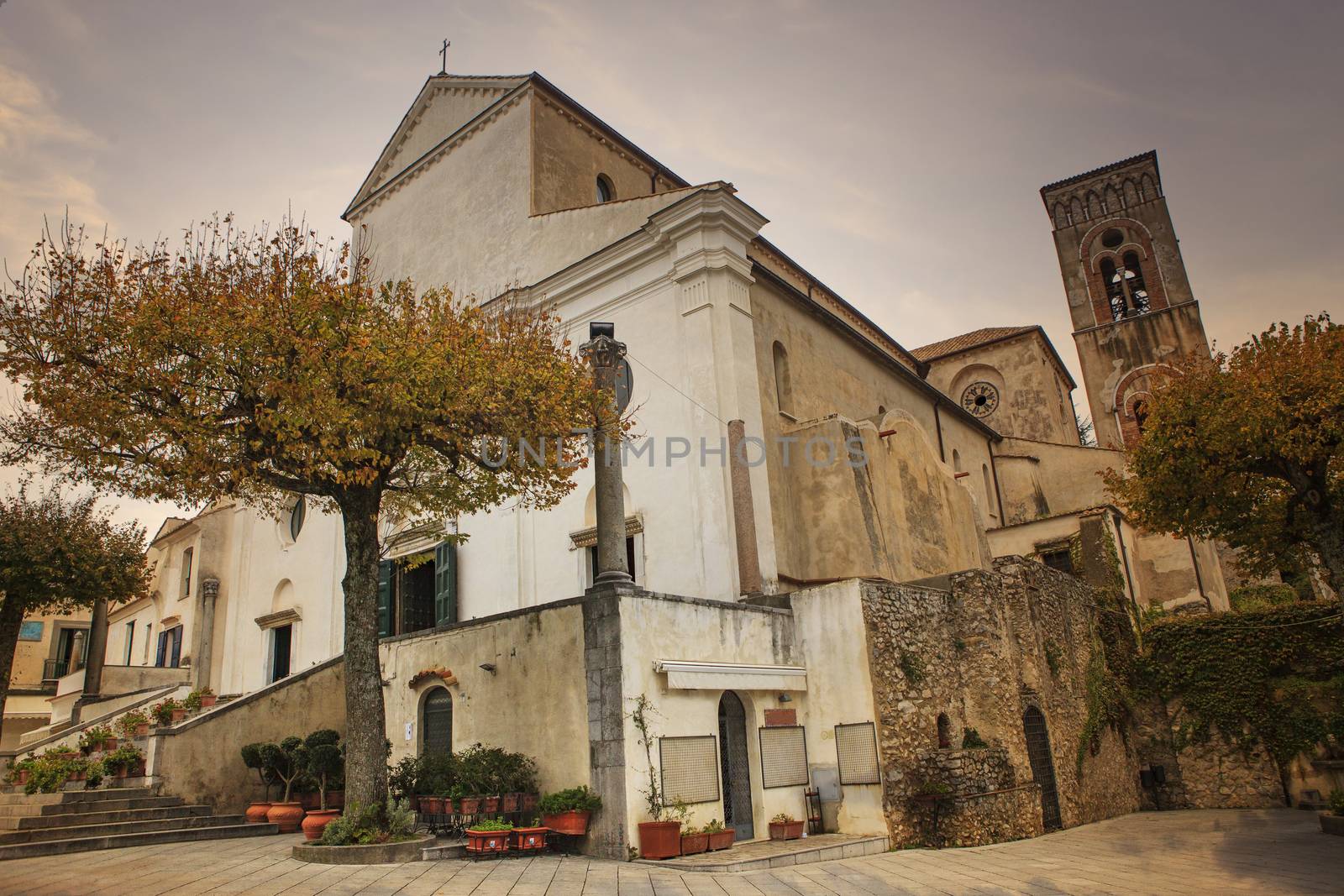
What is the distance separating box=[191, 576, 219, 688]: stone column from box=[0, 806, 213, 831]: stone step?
42.2 ft

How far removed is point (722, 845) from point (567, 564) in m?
7.91

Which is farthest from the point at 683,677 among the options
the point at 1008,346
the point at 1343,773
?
the point at 1008,346

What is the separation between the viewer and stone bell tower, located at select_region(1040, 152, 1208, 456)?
37312 millimetres

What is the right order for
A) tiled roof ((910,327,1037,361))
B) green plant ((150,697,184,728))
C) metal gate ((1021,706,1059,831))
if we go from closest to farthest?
metal gate ((1021,706,1059,831)) → green plant ((150,697,184,728)) → tiled roof ((910,327,1037,361))

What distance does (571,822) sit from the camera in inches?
471

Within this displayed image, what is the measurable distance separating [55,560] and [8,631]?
1.89 m

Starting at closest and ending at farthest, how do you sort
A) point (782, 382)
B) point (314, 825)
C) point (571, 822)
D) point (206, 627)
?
point (571, 822) → point (314, 825) → point (782, 382) → point (206, 627)

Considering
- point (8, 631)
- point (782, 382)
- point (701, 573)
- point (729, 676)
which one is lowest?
point (729, 676)

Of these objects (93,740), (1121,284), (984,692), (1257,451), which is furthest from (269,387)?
(1121,284)

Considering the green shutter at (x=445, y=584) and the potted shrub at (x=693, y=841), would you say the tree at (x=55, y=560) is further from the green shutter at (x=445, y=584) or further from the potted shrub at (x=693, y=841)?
the potted shrub at (x=693, y=841)

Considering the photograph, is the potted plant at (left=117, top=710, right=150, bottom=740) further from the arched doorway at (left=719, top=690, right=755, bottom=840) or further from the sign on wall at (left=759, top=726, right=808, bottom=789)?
the sign on wall at (left=759, top=726, right=808, bottom=789)

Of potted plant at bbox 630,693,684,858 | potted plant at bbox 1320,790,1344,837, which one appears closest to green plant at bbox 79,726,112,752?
potted plant at bbox 630,693,684,858

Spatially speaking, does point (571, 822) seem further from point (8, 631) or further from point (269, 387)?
point (8, 631)

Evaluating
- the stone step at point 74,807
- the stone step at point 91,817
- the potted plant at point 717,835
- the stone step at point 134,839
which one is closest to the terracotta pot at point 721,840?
the potted plant at point 717,835
